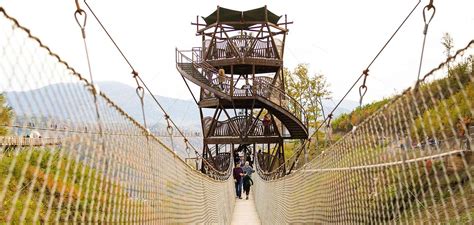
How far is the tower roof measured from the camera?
1894cm

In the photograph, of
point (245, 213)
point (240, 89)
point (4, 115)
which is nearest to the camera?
point (4, 115)

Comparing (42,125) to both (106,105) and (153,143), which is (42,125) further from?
(153,143)

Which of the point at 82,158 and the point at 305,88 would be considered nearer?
the point at 82,158

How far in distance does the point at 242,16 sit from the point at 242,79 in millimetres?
2230

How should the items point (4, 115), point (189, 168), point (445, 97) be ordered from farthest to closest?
point (189, 168) → point (445, 97) → point (4, 115)

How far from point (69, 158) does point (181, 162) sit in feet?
8.83

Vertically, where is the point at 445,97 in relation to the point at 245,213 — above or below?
below

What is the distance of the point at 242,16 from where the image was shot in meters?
19.2

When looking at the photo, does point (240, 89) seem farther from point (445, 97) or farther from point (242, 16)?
point (445, 97)

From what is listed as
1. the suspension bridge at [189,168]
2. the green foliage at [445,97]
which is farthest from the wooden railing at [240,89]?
the green foliage at [445,97]

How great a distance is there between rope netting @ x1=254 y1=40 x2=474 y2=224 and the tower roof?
14343 mm

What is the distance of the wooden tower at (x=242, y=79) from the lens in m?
18.0

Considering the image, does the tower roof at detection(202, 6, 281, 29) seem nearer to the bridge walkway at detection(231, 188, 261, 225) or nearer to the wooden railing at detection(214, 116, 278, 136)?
the wooden railing at detection(214, 116, 278, 136)

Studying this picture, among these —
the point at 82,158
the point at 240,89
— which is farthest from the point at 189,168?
the point at 240,89
